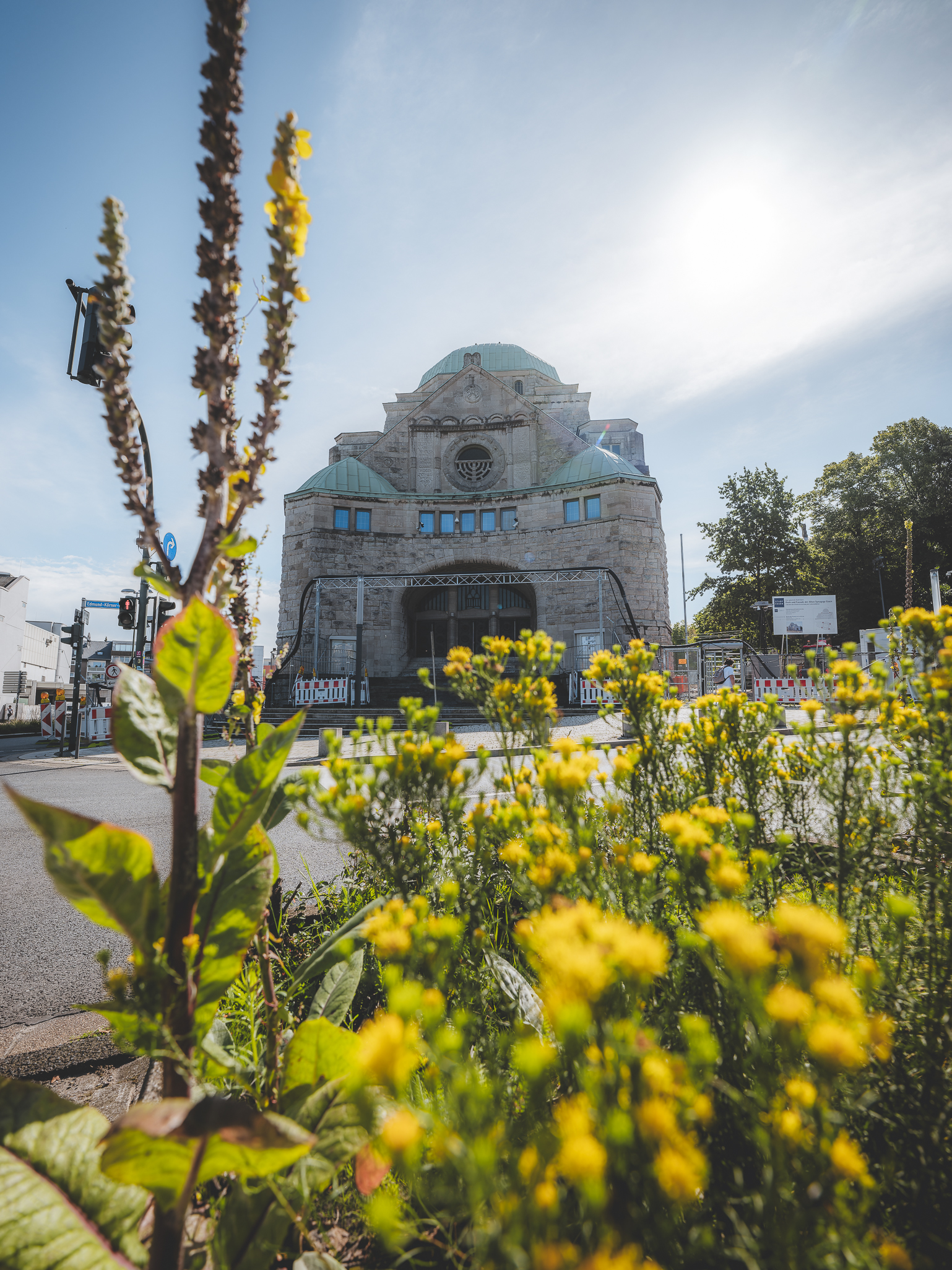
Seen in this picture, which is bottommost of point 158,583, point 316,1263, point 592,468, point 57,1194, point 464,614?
point 316,1263

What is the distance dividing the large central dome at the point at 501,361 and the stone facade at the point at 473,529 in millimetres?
4303

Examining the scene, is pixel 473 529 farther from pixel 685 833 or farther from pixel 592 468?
pixel 685 833

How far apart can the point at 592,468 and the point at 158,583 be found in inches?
1024

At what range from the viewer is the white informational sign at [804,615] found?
25906 millimetres

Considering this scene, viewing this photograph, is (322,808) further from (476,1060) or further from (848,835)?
(848,835)

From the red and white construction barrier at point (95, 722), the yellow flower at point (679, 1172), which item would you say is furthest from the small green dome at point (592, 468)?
the yellow flower at point (679, 1172)

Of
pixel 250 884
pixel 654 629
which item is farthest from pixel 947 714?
pixel 654 629

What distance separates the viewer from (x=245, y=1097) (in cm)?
159

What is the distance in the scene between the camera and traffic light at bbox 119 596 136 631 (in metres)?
15.0

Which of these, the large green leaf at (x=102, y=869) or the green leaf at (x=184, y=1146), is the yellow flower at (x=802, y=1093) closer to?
the green leaf at (x=184, y=1146)

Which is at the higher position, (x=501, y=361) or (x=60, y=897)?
(x=501, y=361)

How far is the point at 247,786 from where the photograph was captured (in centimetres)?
111

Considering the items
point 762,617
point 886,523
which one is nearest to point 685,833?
point 762,617

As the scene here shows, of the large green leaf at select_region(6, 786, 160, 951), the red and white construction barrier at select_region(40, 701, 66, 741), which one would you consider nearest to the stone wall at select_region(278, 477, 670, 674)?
the red and white construction barrier at select_region(40, 701, 66, 741)
